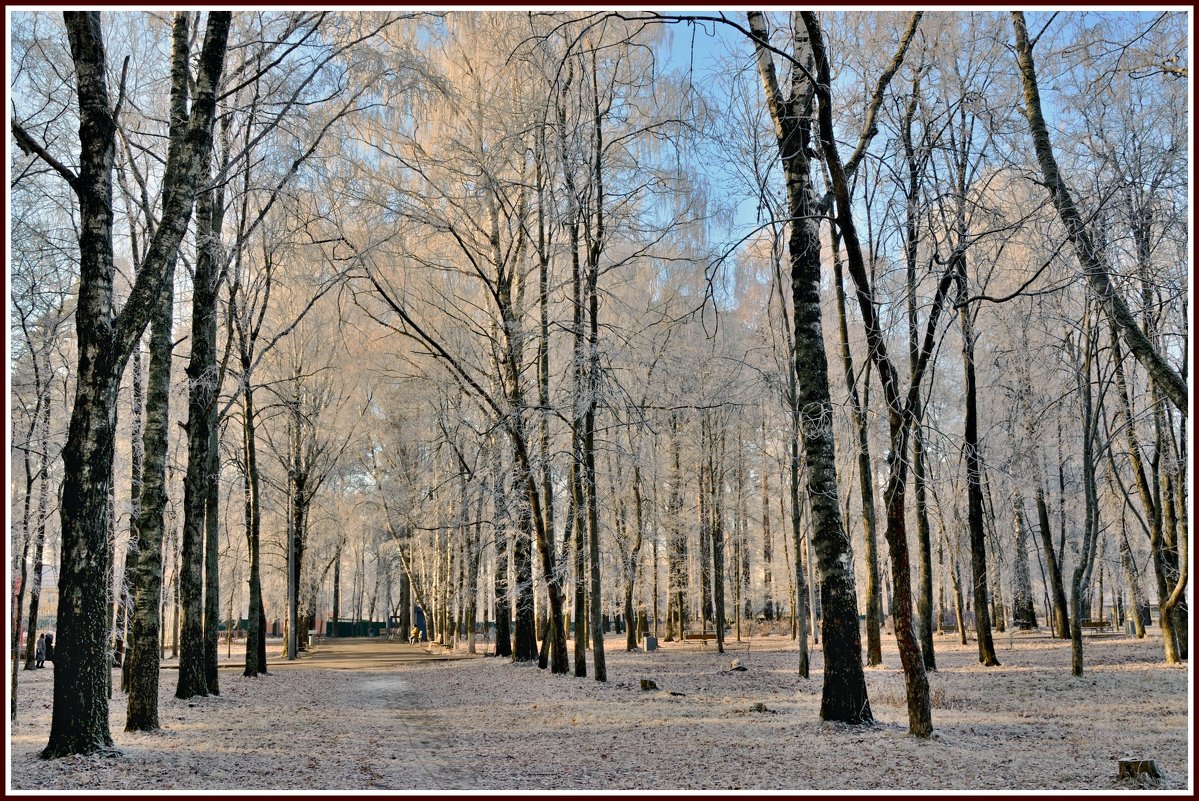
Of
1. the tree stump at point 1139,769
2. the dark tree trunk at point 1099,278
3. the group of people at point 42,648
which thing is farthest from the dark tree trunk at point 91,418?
the group of people at point 42,648

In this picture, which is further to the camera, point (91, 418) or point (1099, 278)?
point (1099, 278)

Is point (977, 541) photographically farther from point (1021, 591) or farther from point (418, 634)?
point (418, 634)

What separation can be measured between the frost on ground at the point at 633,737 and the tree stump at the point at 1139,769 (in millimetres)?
129

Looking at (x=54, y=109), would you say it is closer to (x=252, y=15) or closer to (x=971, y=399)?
(x=252, y=15)

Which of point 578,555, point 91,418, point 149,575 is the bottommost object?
point 578,555

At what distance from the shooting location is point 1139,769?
19.8 ft

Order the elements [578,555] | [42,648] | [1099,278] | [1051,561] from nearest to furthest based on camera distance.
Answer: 1. [1099,278]
2. [1051,561]
3. [578,555]
4. [42,648]

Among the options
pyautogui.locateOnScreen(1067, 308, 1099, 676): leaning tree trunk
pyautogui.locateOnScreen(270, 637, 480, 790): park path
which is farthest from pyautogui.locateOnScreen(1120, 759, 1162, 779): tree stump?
pyautogui.locateOnScreen(1067, 308, 1099, 676): leaning tree trunk

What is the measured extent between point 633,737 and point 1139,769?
14.2 ft

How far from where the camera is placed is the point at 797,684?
47.8 ft

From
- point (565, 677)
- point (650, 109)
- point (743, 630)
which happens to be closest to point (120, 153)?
point (650, 109)

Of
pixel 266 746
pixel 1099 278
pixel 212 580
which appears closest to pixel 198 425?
pixel 212 580

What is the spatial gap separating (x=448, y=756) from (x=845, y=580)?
166 inches

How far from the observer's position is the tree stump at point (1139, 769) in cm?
602
